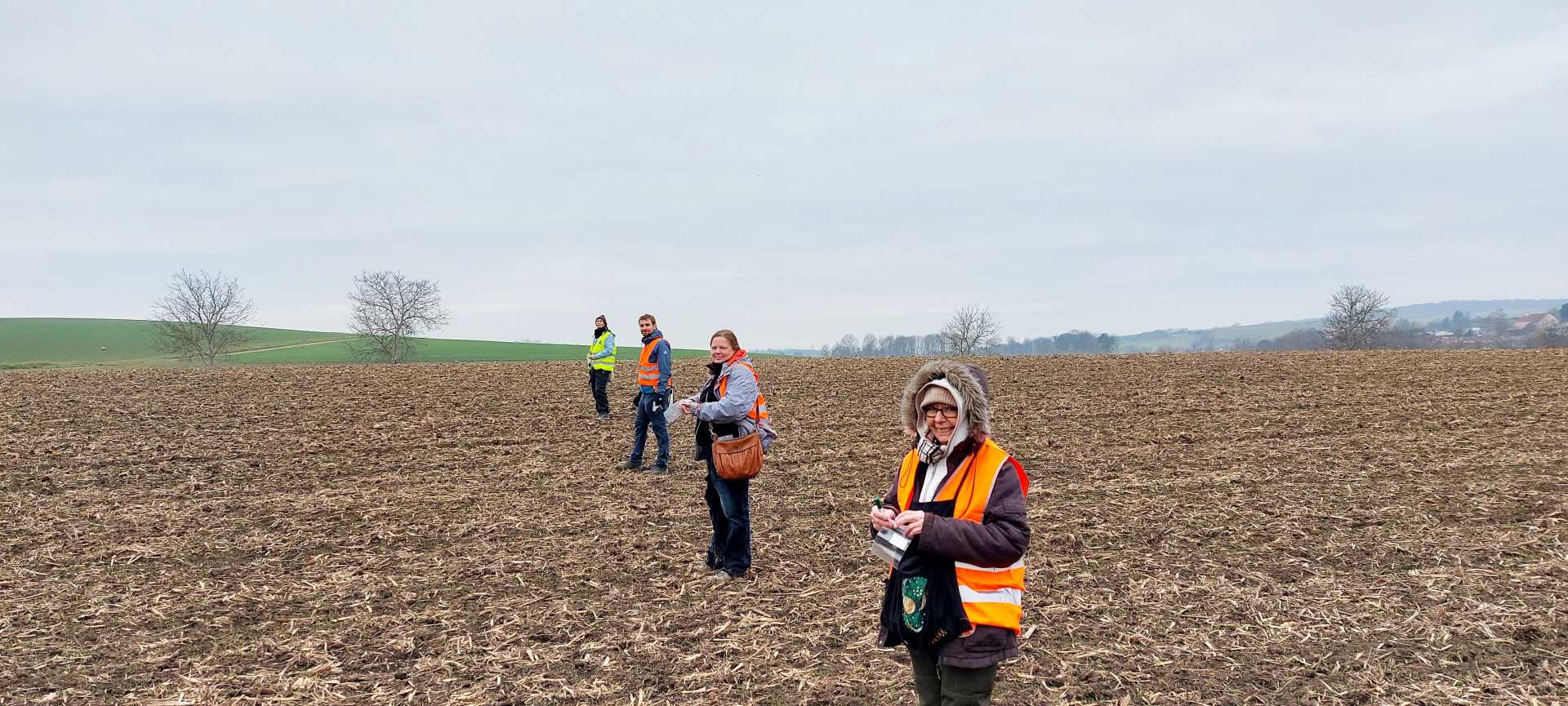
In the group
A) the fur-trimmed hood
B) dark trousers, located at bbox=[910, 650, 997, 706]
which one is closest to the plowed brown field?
dark trousers, located at bbox=[910, 650, 997, 706]

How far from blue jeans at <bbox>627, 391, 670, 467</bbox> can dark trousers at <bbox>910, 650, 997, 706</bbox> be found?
25.4 feet

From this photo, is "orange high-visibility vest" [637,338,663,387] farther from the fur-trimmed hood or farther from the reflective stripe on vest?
the fur-trimmed hood

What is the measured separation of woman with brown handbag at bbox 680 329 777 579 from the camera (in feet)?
21.2

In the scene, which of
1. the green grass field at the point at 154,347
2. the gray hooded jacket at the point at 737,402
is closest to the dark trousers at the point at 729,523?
the gray hooded jacket at the point at 737,402

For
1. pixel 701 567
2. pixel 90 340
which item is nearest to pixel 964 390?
pixel 701 567

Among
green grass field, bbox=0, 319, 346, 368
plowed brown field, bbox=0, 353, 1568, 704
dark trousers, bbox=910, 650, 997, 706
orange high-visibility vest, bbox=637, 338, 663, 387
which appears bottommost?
plowed brown field, bbox=0, 353, 1568, 704

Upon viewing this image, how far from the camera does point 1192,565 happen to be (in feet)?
23.7

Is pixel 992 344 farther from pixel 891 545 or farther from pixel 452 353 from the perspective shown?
pixel 891 545

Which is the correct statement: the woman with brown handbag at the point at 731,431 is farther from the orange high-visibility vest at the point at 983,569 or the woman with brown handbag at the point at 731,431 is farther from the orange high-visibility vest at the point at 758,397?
the orange high-visibility vest at the point at 983,569

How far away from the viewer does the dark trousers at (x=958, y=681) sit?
3.09 metres

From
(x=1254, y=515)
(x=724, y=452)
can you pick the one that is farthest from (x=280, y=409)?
(x=1254, y=515)

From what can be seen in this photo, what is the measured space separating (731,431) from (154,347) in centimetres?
6217

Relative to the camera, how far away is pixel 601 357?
14609mm

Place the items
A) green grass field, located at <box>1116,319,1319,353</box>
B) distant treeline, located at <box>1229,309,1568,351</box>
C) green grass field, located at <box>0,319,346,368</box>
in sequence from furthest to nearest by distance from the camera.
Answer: green grass field, located at <box>1116,319,1319,353</box>
green grass field, located at <box>0,319,346,368</box>
distant treeline, located at <box>1229,309,1568,351</box>
